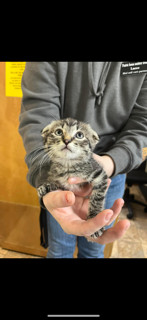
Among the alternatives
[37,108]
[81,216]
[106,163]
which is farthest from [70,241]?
[37,108]

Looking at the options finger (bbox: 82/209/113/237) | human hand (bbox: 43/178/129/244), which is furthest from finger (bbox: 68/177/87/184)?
finger (bbox: 82/209/113/237)

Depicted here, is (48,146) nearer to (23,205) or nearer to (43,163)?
(43,163)

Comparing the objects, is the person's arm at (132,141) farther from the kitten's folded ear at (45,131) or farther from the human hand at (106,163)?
the kitten's folded ear at (45,131)

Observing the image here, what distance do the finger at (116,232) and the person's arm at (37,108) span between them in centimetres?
21

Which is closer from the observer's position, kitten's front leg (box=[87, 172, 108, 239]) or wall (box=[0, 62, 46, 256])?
kitten's front leg (box=[87, 172, 108, 239])

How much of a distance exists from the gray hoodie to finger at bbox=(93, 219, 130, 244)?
0.54ft

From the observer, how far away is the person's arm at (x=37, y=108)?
53 cm

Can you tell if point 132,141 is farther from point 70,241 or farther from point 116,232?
point 70,241

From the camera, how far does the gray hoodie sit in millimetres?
511

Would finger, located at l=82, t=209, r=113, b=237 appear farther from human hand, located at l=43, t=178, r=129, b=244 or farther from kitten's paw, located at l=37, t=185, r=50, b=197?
kitten's paw, located at l=37, t=185, r=50, b=197

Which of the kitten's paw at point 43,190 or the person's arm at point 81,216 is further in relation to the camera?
the kitten's paw at point 43,190

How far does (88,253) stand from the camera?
2.53ft

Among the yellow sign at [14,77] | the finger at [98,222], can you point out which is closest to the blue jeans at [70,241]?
the finger at [98,222]
